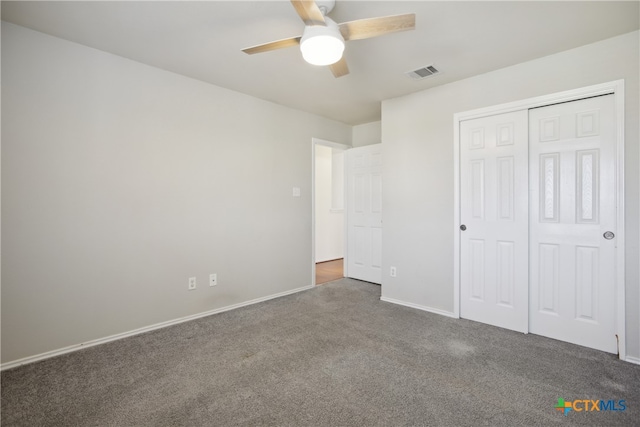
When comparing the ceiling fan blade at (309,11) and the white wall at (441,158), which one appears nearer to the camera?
the ceiling fan blade at (309,11)

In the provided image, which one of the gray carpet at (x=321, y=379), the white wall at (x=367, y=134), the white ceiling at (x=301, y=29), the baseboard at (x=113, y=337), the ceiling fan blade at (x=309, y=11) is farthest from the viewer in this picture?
the white wall at (x=367, y=134)

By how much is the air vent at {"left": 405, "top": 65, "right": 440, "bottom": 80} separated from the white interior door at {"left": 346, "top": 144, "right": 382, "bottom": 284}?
150 cm

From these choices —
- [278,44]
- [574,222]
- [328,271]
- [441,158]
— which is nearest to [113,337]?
[278,44]

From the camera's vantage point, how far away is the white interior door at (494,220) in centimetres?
273

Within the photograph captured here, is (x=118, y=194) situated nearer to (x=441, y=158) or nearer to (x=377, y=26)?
(x=377, y=26)

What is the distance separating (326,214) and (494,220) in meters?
3.79

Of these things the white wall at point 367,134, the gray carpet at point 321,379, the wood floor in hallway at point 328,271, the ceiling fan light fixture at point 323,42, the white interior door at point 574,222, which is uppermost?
the white wall at point 367,134

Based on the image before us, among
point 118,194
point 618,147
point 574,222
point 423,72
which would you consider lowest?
point 574,222

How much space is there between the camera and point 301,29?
218cm

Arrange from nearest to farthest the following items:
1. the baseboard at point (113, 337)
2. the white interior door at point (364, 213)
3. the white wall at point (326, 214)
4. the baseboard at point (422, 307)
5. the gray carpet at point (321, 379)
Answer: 1. the gray carpet at point (321, 379)
2. the baseboard at point (113, 337)
3. the baseboard at point (422, 307)
4. the white interior door at point (364, 213)
5. the white wall at point (326, 214)

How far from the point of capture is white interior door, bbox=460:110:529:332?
2.73 m

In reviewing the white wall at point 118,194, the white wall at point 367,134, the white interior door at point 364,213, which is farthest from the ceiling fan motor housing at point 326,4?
the white wall at point 367,134

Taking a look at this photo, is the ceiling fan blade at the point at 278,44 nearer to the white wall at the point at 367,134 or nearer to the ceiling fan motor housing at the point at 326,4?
the ceiling fan motor housing at the point at 326,4

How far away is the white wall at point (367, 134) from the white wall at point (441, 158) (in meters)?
0.97
